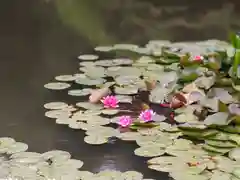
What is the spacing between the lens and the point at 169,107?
188 cm

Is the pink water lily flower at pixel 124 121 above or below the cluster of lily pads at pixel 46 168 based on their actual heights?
above

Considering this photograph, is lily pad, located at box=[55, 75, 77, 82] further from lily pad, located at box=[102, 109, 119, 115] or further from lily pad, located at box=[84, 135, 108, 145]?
lily pad, located at box=[84, 135, 108, 145]

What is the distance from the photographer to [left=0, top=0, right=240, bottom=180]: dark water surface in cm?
162

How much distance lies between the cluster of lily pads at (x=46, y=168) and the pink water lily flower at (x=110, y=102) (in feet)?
1.19

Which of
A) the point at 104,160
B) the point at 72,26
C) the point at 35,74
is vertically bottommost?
the point at 104,160

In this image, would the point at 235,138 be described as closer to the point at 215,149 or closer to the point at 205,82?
the point at 215,149

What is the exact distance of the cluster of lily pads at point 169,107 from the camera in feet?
5.02

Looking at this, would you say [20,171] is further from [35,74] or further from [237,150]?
[35,74]

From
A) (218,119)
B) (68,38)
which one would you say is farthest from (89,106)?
(68,38)

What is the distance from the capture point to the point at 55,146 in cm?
160

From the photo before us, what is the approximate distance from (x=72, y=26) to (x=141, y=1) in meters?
0.64

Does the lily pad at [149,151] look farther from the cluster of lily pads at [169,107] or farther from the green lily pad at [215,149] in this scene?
the green lily pad at [215,149]

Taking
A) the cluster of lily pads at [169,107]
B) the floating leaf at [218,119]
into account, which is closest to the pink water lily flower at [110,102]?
the cluster of lily pads at [169,107]

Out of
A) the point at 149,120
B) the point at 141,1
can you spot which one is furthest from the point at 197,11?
the point at 149,120
